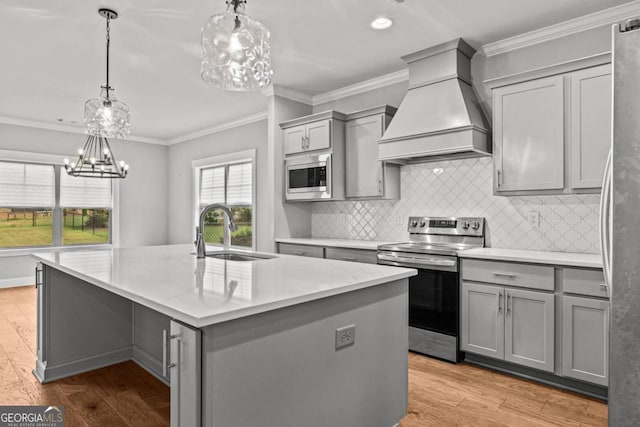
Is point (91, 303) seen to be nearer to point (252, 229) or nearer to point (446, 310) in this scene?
point (446, 310)

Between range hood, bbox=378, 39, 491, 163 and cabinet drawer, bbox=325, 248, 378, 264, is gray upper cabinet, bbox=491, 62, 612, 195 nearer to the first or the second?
range hood, bbox=378, 39, 491, 163

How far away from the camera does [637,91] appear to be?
139cm

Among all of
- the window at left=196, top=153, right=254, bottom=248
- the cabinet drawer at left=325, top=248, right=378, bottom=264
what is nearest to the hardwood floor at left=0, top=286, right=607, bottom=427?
the cabinet drawer at left=325, top=248, right=378, bottom=264

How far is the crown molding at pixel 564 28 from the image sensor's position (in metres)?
2.81

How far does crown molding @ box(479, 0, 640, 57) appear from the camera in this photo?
2814mm

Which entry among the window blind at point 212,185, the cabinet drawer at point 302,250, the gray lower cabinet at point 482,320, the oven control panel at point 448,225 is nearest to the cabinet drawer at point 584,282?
the gray lower cabinet at point 482,320

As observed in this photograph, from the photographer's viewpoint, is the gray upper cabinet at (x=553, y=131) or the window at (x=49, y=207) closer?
the gray upper cabinet at (x=553, y=131)

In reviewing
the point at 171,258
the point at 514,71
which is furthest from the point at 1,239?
the point at 514,71

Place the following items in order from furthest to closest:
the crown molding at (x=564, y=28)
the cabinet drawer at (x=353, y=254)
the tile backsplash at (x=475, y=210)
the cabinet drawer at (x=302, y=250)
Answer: the cabinet drawer at (x=302, y=250) → the cabinet drawer at (x=353, y=254) → the tile backsplash at (x=475, y=210) → the crown molding at (x=564, y=28)

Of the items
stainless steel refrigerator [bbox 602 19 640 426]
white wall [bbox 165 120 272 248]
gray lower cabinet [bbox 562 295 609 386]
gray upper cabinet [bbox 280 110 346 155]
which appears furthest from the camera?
white wall [bbox 165 120 272 248]

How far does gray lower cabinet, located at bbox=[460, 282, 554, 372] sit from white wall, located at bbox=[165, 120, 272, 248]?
328 cm

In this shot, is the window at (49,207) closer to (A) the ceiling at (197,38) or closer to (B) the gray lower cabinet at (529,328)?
(A) the ceiling at (197,38)

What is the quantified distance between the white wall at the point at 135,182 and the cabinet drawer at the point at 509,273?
618 centimetres

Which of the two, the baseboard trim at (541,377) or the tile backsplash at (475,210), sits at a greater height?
the tile backsplash at (475,210)
